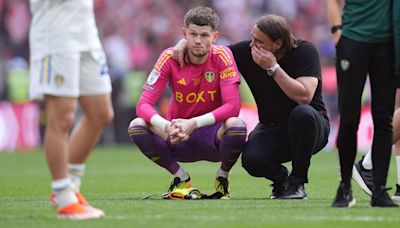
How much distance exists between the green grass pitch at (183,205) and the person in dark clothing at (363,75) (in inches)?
10.8

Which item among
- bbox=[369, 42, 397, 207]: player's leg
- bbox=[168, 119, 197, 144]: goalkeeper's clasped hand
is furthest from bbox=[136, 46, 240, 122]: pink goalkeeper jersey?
bbox=[369, 42, 397, 207]: player's leg

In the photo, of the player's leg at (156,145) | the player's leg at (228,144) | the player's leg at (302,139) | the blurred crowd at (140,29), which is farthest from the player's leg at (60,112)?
the blurred crowd at (140,29)

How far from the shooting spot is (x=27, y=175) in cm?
1268

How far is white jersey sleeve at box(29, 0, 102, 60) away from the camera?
639cm

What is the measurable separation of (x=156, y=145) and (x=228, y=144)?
1.99ft

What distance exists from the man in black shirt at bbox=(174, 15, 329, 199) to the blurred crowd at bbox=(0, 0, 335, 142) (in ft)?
43.0

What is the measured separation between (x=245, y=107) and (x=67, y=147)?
42.4 feet

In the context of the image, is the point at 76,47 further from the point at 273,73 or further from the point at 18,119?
the point at 18,119

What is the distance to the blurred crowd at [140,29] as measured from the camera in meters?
22.2

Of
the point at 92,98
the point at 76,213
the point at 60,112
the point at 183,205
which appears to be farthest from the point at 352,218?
the point at 60,112

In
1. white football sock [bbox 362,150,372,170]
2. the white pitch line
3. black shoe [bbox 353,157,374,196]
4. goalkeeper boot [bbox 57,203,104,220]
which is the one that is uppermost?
goalkeeper boot [bbox 57,203,104,220]

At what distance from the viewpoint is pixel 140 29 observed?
2392cm

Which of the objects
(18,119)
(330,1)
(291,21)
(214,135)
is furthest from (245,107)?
(330,1)

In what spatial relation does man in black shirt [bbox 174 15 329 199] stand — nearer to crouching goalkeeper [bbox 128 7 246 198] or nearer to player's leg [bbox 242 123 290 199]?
player's leg [bbox 242 123 290 199]
